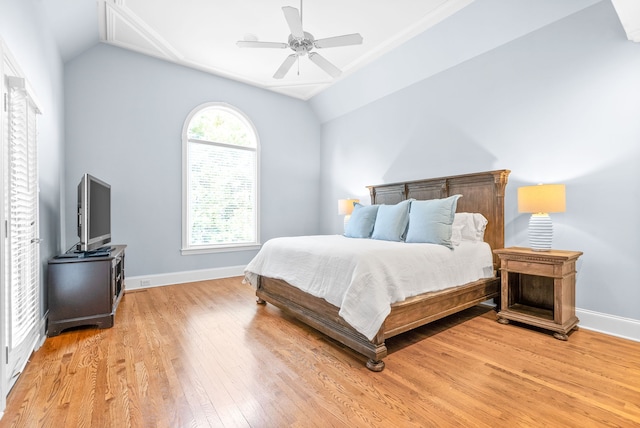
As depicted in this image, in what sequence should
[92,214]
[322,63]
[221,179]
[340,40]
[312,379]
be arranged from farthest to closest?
[221,179], [322,63], [92,214], [340,40], [312,379]

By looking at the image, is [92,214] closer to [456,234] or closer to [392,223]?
[392,223]

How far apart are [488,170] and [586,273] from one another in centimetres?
137

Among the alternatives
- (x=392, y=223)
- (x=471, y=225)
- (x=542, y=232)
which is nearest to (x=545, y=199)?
(x=542, y=232)

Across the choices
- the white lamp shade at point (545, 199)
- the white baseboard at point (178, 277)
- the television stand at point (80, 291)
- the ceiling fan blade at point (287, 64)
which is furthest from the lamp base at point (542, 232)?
the white baseboard at point (178, 277)

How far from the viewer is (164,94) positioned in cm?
436

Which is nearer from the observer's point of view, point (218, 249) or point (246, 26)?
point (246, 26)

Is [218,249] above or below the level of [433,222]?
below

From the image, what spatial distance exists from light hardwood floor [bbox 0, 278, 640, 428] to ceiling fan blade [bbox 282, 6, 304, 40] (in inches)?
106

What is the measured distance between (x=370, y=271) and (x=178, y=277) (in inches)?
134

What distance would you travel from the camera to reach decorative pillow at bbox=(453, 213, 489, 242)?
3.27 meters

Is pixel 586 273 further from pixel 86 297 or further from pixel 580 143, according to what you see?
pixel 86 297

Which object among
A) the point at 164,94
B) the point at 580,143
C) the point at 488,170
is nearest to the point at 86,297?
the point at 164,94

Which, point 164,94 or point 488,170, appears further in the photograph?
point 164,94

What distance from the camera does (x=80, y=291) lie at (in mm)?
2652
